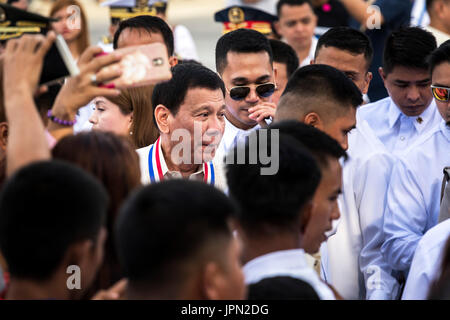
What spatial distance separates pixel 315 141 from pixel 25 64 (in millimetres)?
1166

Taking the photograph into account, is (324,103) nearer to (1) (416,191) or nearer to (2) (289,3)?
(1) (416,191)

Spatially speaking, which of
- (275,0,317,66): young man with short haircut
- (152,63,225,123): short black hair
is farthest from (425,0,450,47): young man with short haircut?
(152,63,225,123): short black hair

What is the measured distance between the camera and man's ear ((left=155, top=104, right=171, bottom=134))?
4.32 metres

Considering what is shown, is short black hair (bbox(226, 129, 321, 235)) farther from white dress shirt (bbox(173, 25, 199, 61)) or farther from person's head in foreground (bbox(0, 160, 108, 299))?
white dress shirt (bbox(173, 25, 199, 61))

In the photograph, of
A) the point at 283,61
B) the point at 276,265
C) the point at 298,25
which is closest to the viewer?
the point at 276,265

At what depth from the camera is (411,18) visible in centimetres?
751

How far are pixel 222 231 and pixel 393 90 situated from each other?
10.5 feet

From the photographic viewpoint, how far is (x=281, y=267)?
250 cm

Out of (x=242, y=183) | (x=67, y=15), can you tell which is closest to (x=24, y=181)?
(x=242, y=183)

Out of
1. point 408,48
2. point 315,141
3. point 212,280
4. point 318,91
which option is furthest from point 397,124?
point 212,280

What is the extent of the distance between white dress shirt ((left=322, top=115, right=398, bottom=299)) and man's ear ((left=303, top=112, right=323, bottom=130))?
24cm
